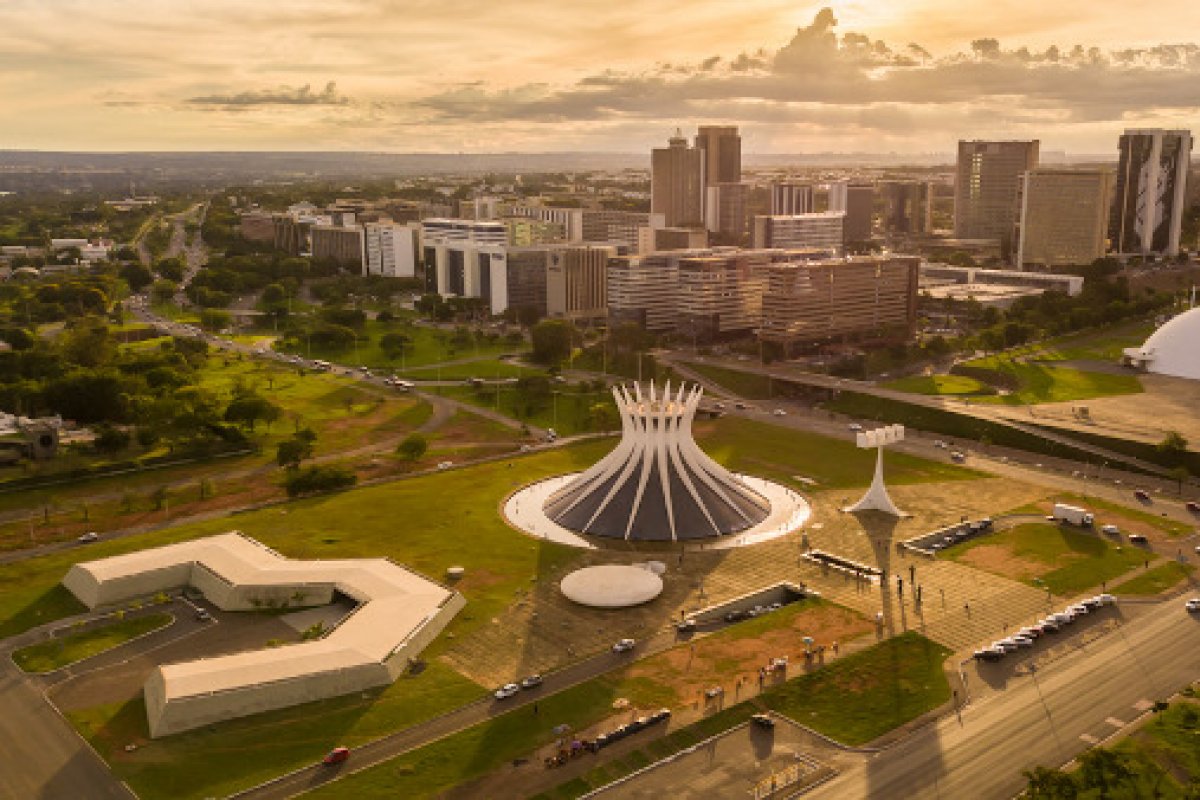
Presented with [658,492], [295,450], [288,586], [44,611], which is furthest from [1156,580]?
[44,611]

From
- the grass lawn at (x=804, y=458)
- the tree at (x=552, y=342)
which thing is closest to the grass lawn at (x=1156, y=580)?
the grass lawn at (x=804, y=458)

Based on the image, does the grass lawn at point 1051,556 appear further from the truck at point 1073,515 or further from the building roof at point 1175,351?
the building roof at point 1175,351

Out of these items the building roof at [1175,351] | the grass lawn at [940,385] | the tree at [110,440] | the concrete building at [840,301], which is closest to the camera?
the tree at [110,440]

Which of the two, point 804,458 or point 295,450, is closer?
point 295,450

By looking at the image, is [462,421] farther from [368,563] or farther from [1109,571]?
[1109,571]

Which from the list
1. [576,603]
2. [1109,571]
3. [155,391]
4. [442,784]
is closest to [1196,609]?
[1109,571]

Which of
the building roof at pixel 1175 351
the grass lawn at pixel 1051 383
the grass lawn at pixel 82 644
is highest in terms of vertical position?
the building roof at pixel 1175 351

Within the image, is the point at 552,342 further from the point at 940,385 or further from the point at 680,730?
the point at 680,730
